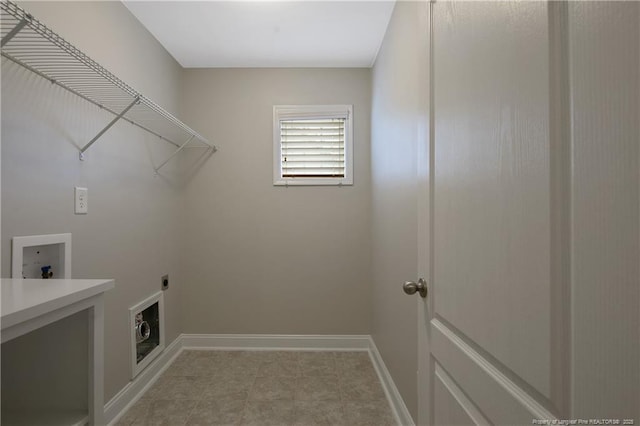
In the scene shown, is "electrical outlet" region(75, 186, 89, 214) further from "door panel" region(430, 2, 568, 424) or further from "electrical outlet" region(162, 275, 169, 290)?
"door panel" region(430, 2, 568, 424)

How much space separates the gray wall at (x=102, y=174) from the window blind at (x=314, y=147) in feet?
3.21

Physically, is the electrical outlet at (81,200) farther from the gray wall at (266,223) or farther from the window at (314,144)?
the window at (314,144)

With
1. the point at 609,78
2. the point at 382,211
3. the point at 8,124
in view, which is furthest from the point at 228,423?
the point at 609,78

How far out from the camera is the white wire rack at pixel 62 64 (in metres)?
0.92

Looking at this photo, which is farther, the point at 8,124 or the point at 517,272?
the point at 8,124

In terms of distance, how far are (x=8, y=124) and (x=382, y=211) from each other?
1987 mm

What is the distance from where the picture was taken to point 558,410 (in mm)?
464

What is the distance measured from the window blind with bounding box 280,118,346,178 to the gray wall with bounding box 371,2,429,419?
369 millimetres

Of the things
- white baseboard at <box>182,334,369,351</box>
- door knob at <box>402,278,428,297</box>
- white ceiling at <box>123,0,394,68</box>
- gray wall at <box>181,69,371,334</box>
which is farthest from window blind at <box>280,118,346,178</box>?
door knob at <box>402,278,428,297</box>

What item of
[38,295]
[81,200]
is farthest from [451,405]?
[81,200]

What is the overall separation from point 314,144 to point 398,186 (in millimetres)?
1180

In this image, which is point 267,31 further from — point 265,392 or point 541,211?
point 265,392

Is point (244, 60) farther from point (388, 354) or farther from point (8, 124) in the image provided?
point (388, 354)

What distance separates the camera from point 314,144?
9.05ft
